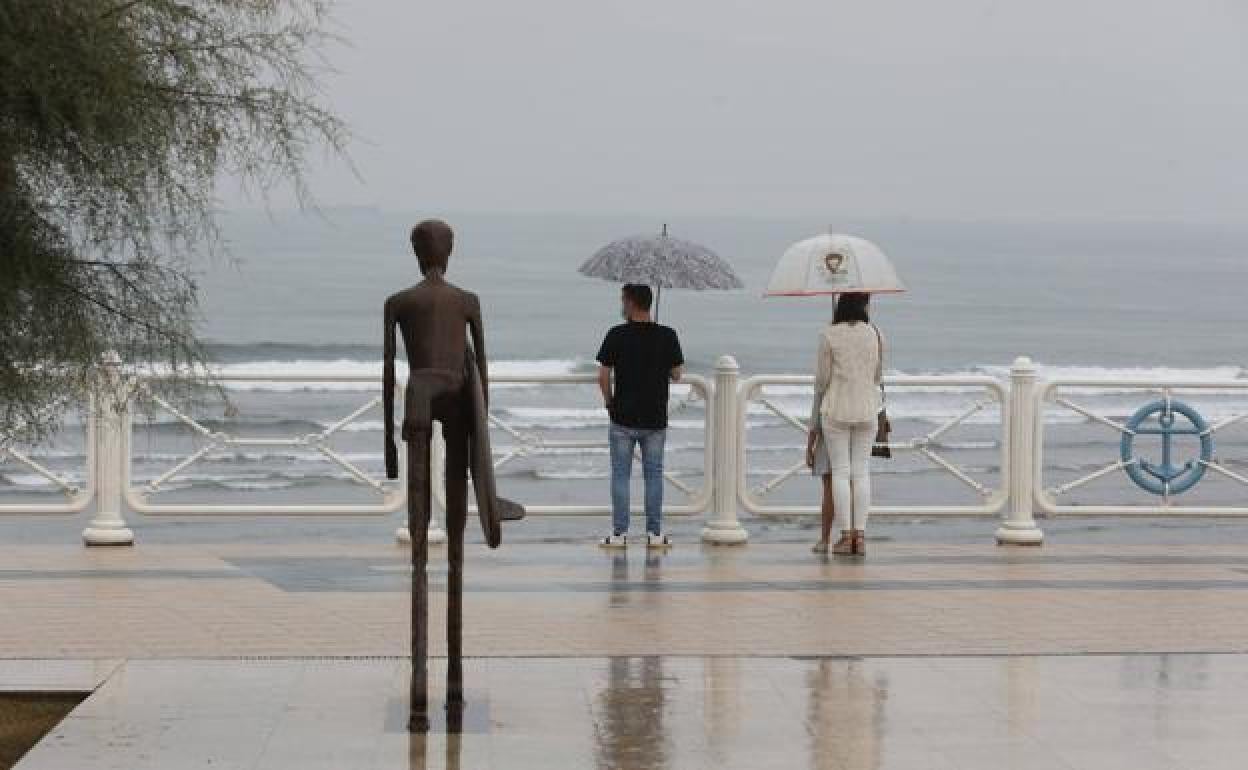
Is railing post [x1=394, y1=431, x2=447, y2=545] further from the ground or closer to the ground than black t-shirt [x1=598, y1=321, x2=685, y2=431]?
closer to the ground

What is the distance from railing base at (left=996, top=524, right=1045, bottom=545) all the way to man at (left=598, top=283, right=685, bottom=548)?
2296mm

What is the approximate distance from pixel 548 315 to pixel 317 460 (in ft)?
144

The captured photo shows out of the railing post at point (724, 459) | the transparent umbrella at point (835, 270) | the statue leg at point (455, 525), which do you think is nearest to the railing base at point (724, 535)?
the railing post at point (724, 459)

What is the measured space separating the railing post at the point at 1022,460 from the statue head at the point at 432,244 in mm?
7216

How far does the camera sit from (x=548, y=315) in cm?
7538

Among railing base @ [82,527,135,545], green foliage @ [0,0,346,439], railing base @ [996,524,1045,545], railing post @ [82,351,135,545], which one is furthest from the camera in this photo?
railing base @ [996,524,1045,545]

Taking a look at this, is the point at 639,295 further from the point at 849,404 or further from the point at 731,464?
the point at 849,404

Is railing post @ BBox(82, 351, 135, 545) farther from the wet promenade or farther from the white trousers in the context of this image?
the white trousers

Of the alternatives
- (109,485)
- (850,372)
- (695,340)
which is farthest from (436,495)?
(695,340)

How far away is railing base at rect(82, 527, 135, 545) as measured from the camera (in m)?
15.0

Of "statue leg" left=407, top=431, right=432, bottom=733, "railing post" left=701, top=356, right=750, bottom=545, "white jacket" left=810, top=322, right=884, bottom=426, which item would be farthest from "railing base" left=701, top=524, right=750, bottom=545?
"statue leg" left=407, top=431, right=432, bottom=733

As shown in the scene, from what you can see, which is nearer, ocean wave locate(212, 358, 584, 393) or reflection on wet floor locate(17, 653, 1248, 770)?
reflection on wet floor locate(17, 653, 1248, 770)

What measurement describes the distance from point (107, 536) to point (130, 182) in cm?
696

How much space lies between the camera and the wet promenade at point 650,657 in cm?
885
